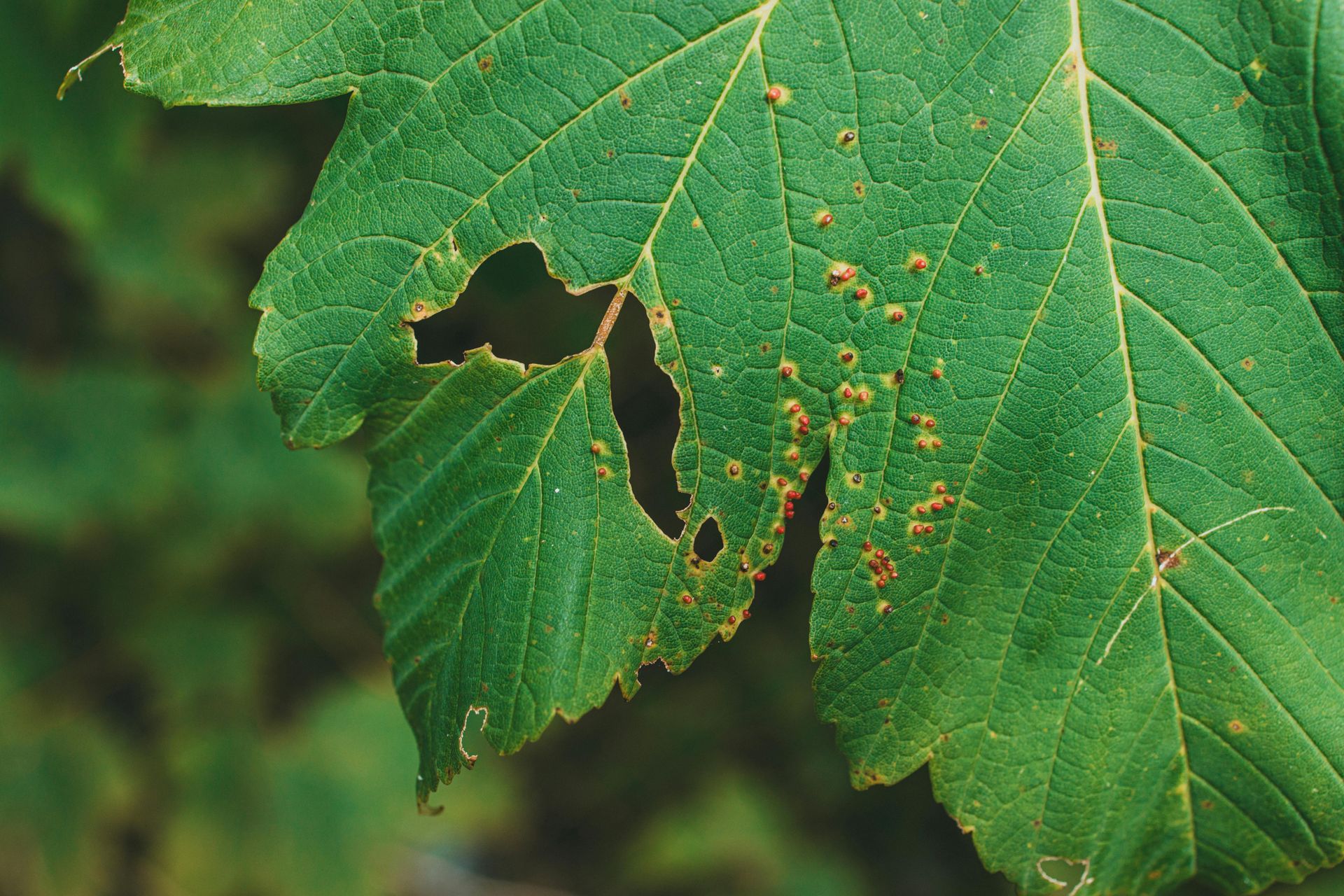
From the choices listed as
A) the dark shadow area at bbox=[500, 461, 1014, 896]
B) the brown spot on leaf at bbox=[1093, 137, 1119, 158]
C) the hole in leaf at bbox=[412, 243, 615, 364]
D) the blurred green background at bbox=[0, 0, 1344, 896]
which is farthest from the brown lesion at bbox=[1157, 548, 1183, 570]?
the dark shadow area at bbox=[500, 461, 1014, 896]

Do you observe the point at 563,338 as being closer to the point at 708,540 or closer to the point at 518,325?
the point at 518,325

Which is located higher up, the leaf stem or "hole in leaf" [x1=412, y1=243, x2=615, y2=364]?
the leaf stem

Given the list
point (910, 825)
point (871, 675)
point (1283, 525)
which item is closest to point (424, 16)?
point (871, 675)

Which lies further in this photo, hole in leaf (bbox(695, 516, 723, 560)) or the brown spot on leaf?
hole in leaf (bbox(695, 516, 723, 560))

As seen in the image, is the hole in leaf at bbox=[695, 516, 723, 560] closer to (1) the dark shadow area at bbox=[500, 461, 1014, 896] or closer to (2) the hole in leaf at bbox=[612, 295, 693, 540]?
(2) the hole in leaf at bbox=[612, 295, 693, 540]

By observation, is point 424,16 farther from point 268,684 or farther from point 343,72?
point 268,684

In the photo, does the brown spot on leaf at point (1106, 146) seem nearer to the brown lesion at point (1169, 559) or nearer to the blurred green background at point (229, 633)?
the brown lesion at point (1169, 559)
